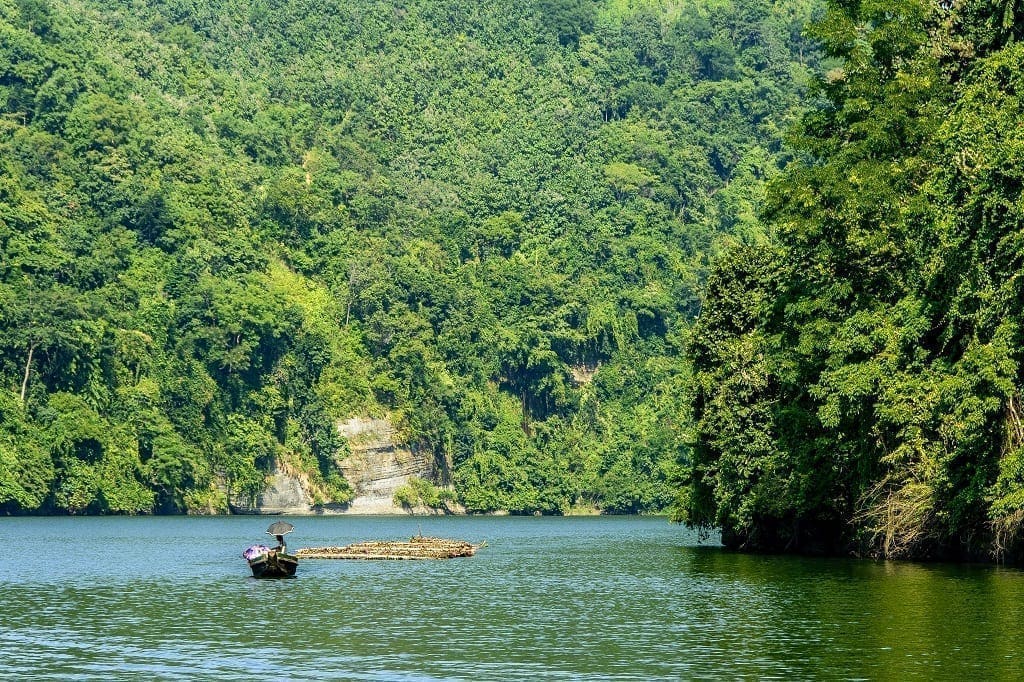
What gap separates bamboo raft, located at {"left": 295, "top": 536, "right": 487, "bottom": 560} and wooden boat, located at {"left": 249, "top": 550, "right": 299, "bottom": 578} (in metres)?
15.2

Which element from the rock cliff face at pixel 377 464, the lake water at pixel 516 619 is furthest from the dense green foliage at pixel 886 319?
the rock cliff face at pixel 377 464

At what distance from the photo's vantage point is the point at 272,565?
71.8 meters

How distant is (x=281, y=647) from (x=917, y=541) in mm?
32021

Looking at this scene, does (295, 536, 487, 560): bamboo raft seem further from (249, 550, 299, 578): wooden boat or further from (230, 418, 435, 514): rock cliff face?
(230, 418, 435, 514): rock cliff face

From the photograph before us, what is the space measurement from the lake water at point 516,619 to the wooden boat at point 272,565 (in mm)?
1077

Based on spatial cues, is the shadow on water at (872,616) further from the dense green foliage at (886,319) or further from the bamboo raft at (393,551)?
the bamboo raft at (393,551)

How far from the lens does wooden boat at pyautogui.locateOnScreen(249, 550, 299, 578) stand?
71.8 metres

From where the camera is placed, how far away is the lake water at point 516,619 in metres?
41.9

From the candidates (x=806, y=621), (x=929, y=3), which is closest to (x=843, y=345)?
(x=929, y=3)

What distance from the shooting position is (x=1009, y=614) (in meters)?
49.9

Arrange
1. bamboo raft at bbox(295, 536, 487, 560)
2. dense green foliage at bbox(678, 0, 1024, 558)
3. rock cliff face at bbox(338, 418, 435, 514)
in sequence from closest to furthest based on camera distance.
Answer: dense green foliage at bbox(678, 0, 1024, 558)
bamboo raft at bbox(295, 536, 487, 560)
rock cliff face at bbox(338, 418, 435, 514)

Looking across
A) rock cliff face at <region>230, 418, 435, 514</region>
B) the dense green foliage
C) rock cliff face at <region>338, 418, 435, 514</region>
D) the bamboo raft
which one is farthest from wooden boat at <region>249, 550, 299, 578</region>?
rock cliff face at <region>338, 418, 435, 514</region>

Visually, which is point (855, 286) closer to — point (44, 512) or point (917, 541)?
point (917, 541)

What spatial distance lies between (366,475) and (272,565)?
110796 millimetres
